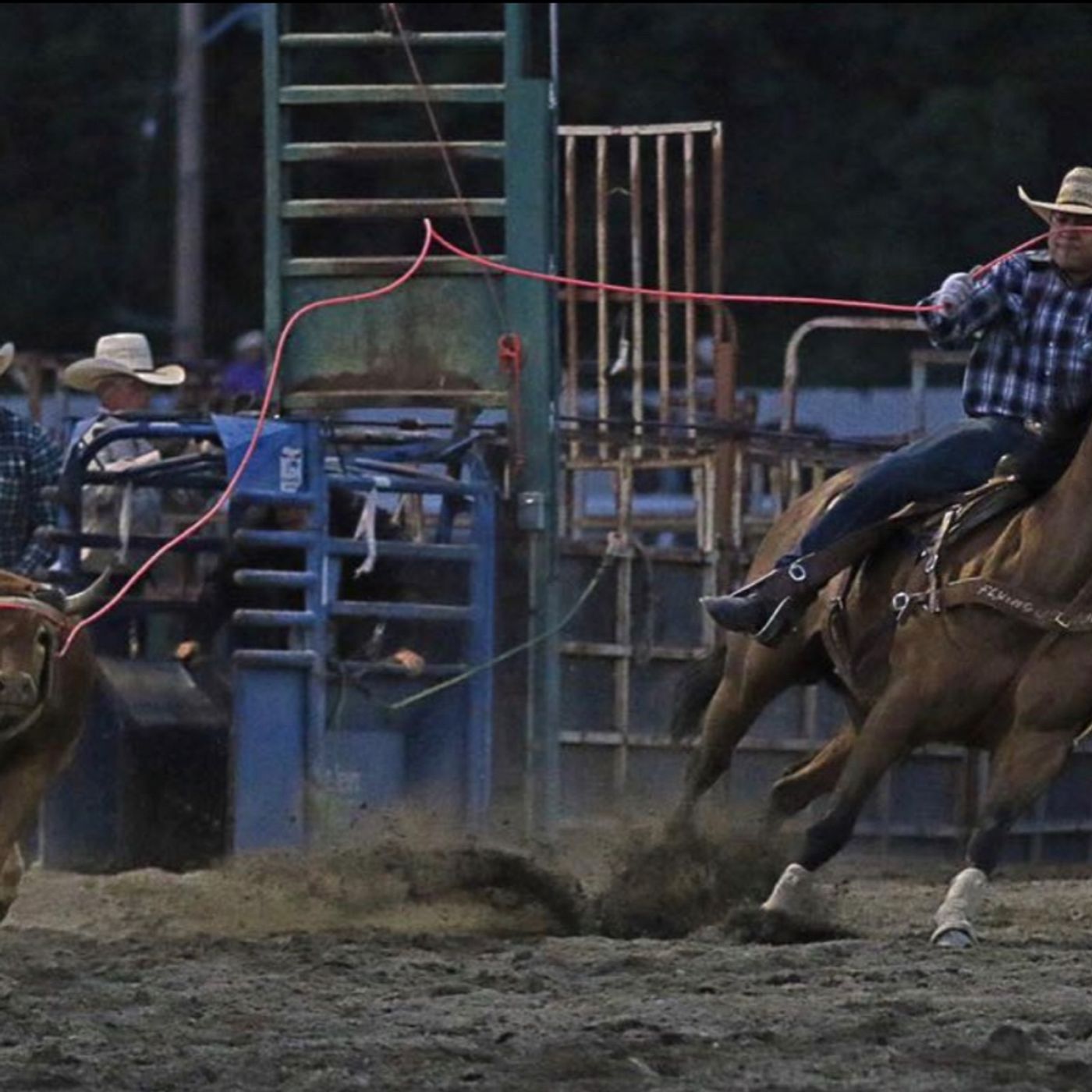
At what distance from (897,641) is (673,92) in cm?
1995

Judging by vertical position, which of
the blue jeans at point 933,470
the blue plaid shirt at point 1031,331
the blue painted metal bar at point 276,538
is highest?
the blue plaid shirt at point 1031,331

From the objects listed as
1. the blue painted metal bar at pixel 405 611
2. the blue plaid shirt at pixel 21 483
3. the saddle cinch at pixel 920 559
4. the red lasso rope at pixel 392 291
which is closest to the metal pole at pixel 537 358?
the red lasso rope at pixel 392 291

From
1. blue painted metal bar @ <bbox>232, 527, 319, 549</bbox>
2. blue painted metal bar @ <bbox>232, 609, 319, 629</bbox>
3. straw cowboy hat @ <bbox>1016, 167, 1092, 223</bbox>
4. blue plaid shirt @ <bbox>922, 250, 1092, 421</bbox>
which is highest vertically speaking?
straw cowboy hat @ <bbox>1016, 167, 1092, 223</bbox>

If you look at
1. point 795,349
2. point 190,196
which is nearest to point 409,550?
point 795,349

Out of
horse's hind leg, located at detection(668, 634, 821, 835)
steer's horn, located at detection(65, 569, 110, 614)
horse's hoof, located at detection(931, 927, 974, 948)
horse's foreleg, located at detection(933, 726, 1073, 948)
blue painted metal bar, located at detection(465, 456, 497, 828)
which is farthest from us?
blue painted metal bar, located at detection(465, 456, 497, 828)

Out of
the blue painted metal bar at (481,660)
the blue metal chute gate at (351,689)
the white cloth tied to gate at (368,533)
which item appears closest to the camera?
the blue metal chute gate at (351,689)

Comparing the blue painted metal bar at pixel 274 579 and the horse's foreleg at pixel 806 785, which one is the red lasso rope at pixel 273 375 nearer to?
the blue painted metal bar at pixel 274 579

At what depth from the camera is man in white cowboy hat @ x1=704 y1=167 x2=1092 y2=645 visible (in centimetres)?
844

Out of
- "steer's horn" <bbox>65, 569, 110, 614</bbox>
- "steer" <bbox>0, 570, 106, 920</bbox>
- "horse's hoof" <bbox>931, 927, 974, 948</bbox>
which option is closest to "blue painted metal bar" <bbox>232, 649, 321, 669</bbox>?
"steer" <bbox>0, 570, 106, 920</bbox>

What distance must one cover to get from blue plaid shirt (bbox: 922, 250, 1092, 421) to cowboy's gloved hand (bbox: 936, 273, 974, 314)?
0.02 metres

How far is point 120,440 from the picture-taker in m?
10.7

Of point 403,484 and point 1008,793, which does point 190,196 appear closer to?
point 403,484

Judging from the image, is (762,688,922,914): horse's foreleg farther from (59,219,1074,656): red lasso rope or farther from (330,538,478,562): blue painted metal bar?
(330,538,478,562): blue painted metal bar

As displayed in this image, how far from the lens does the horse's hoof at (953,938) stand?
26.4ft
